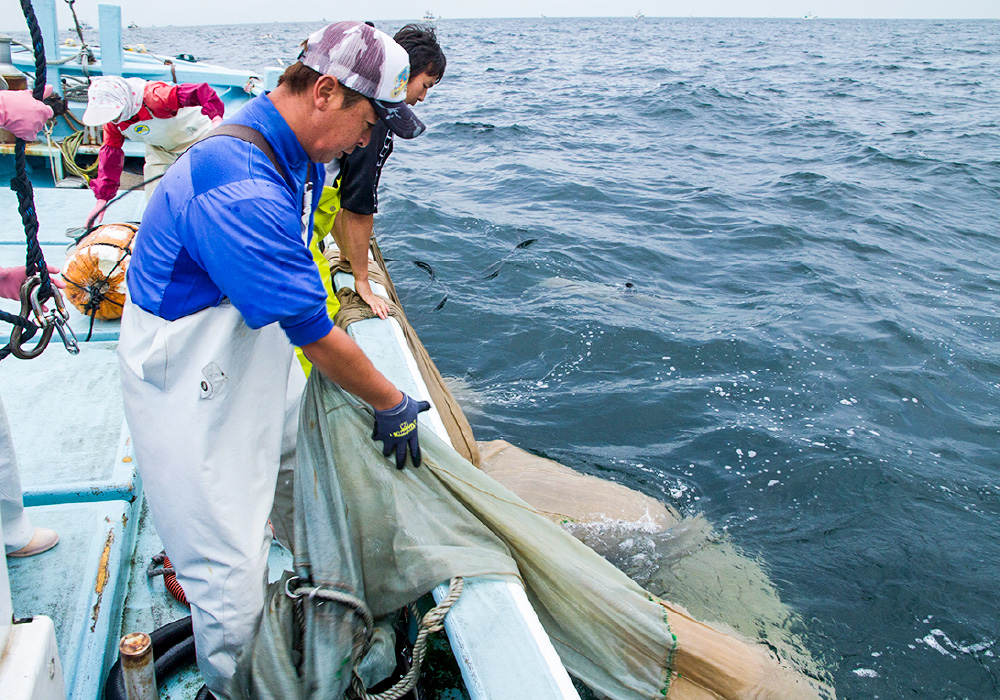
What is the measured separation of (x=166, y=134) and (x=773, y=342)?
18.2 ft

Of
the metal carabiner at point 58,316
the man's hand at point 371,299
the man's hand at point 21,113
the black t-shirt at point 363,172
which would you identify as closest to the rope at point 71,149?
the black t-shirt at point 363,172

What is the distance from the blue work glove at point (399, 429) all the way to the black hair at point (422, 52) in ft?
6.92

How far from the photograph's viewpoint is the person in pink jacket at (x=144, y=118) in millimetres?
4527

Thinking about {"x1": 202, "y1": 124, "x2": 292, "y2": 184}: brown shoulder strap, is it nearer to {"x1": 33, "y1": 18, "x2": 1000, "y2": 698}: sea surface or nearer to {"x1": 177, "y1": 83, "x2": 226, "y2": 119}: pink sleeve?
{"x1": 33, "y1": 18, "x2": 1000, "y2": 698}: sea surface

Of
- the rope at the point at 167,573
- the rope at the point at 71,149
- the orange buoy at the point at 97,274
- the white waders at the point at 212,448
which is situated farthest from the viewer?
the rope at the point at 71,149

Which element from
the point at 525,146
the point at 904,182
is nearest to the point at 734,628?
the point at 904,182

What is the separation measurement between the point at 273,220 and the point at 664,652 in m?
1.71

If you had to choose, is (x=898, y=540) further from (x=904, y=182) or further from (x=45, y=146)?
(x=904, y=182)

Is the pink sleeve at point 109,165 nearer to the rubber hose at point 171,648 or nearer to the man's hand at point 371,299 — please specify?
the man's hand at point 371,299

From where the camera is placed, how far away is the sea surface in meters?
3.95

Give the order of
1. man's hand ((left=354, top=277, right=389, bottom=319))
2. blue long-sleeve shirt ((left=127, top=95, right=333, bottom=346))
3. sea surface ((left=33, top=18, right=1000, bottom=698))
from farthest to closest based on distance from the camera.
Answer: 1. sea surface ((left=33, top=18, right=1000, bottom=698))
2. man's hand ((left=354, top=277, right=389, bottom=319))
3. blue long-sleeve shirt ((left=127, top=95, right=333, bottom=346))

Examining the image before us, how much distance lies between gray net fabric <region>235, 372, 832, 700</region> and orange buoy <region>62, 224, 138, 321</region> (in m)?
2.41

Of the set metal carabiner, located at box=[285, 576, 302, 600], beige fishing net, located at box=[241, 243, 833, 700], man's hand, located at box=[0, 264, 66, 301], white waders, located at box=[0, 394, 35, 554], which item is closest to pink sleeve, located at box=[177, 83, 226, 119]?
man's hand, located at box=[0, 264, 66, 301]

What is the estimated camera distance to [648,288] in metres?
7.61
